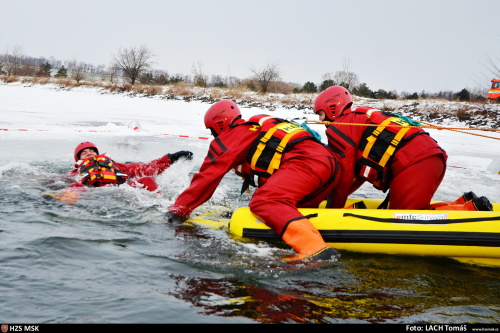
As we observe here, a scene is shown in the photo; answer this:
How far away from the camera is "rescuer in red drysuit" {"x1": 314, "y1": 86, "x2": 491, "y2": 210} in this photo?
4410mm

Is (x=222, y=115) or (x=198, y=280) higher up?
(x=222, y=115)

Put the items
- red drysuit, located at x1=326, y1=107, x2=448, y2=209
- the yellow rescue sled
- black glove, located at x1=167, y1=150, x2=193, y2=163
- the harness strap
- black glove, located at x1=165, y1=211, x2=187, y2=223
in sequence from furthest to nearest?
black glove, located at x1=167, y1=150, x2=193, y2=163, black glove, located at x1=165, y1=211, x2=187, y2=223, the harness strap, red drysuit, located at x1=326, y1=107, x2=448, y2=209, the yellow rescue sled

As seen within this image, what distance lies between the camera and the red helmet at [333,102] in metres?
5.05

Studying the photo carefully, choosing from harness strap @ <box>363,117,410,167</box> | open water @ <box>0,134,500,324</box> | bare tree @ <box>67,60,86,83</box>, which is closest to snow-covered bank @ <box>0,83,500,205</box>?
harness strap @ <box>363,117,410,167</box>

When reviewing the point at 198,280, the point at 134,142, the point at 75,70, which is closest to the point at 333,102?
the point at 198,280

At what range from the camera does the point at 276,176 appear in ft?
13.9

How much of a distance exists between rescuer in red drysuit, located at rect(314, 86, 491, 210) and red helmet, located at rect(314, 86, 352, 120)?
110 millimetres

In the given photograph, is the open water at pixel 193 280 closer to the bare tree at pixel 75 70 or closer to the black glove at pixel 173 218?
the black glove at pixel 173 218

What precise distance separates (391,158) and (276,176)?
1.18 metres

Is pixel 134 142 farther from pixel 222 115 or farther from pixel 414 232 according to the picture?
pixel 414 232

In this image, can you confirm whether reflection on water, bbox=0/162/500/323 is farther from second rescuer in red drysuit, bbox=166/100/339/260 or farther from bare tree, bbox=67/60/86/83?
bare tree, bbox=67/60/86/83

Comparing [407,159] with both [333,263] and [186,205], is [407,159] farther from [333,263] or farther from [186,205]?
[186,205]

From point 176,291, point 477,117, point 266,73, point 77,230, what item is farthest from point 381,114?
point 266,73

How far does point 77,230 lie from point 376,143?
295cm
